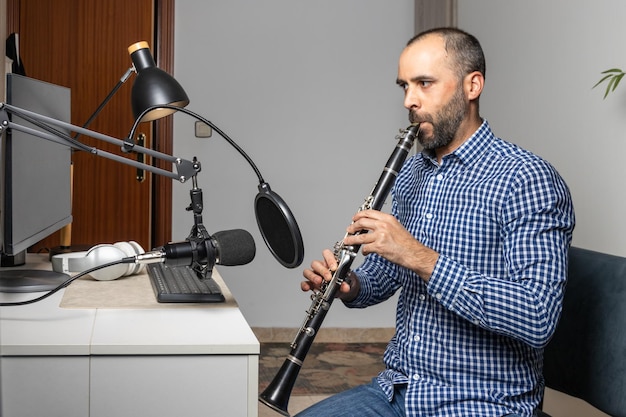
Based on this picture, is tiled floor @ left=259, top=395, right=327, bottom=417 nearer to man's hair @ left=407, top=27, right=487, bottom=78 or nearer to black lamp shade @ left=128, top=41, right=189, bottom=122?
black lamp shade @ left=128, top=41, right=189, bottom=122

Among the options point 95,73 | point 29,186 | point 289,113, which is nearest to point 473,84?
point 29,186

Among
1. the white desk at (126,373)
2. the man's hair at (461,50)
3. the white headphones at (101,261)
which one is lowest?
the white desk at (126,373)

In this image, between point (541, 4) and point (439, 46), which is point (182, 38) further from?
point (439, 46)

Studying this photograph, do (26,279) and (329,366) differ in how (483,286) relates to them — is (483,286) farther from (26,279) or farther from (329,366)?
(329,366)

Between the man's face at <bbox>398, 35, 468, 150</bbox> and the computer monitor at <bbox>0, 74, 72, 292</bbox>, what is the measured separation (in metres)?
0.85

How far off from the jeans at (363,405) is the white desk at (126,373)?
0.88 feet

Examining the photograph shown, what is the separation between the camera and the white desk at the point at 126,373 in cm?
132

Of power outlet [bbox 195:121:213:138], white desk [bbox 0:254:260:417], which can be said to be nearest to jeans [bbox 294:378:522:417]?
white desk [bbox 0:254:260:417]

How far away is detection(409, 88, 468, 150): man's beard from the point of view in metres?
1.65

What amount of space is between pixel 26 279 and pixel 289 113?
261 cm

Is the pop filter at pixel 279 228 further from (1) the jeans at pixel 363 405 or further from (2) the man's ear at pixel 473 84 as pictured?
(2) the man's ear at pixel 473 84

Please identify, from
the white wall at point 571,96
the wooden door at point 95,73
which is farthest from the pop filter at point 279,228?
the wooden door at point 95,73

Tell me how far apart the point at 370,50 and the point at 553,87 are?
5.23ft

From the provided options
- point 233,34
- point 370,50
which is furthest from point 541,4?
point 233,34
